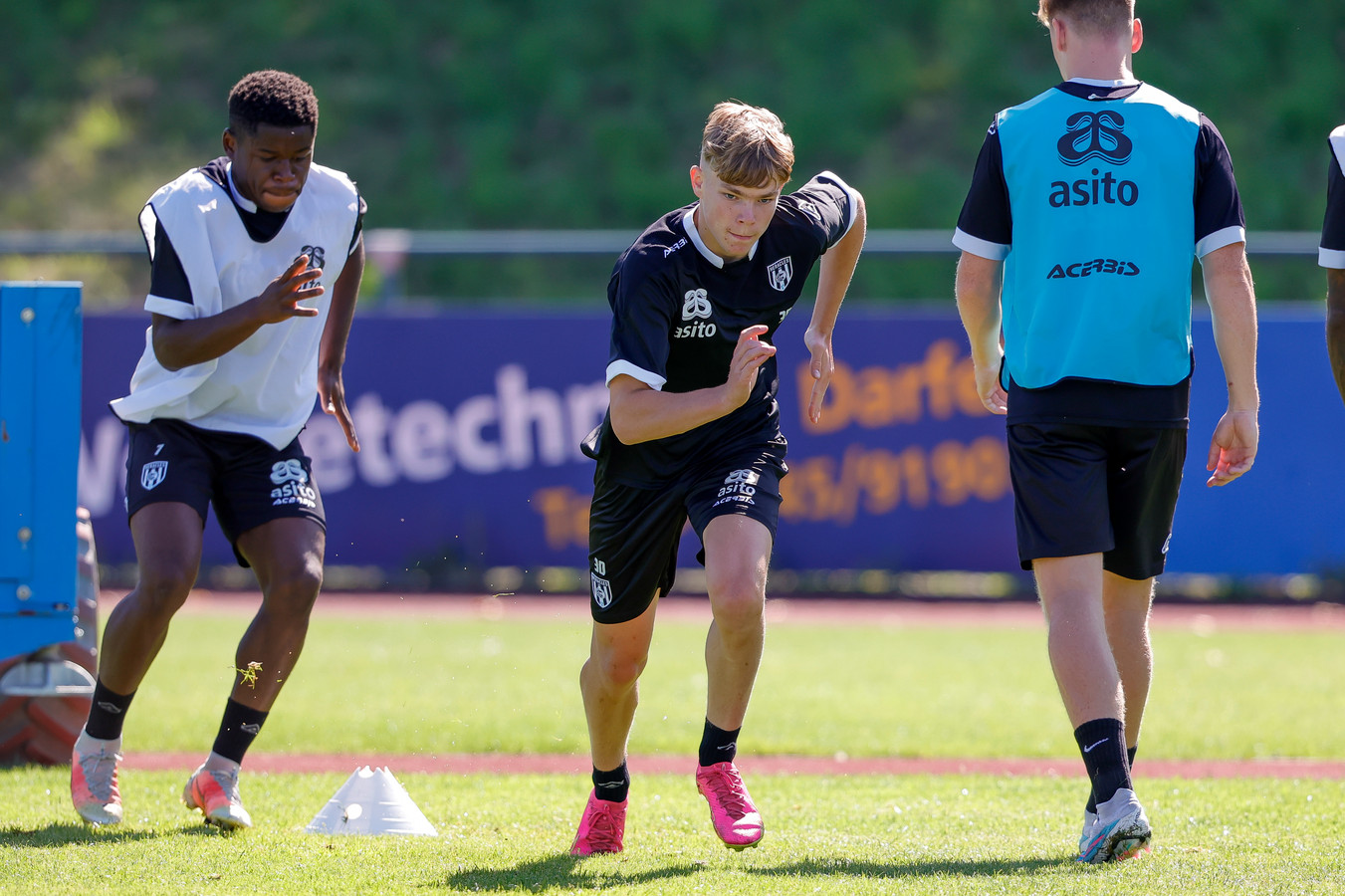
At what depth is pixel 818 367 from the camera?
470 cm

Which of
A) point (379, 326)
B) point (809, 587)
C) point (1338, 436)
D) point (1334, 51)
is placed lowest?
point (809, 587)

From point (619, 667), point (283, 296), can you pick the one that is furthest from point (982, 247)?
point (283, 296)

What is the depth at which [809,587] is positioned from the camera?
1238 cm

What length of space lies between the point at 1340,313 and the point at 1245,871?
154 cm

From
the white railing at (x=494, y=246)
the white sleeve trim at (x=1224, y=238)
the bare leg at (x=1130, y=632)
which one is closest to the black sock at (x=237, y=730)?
the bare leg at (x=1130, y=632)

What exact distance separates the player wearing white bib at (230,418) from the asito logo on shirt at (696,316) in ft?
3.63

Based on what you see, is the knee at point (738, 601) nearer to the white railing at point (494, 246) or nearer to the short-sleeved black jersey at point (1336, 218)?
the short-sleeved black jersey at point (1336, 218)

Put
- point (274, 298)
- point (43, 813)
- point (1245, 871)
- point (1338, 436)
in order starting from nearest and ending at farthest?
point (1245, 871), point (274, 298), point (43, 813), point (1338, 436)

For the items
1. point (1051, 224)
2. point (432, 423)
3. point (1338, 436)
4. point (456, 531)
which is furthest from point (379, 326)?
point (1051, 224)

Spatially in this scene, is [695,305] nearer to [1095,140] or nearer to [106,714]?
[1095,140]

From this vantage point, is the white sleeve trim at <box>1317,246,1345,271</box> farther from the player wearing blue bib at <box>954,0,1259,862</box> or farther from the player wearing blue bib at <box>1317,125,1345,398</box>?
the player wearing blue bib at <box>954,0,1259,862</box>

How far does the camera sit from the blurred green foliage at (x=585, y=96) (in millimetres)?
22828

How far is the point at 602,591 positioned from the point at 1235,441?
1839 millimetres

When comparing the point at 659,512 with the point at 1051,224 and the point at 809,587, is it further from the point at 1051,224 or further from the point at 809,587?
the point at 809,587
